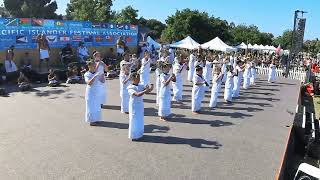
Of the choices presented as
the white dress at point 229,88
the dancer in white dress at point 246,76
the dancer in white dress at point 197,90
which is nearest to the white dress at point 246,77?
the dancer in white dress at point 246,76

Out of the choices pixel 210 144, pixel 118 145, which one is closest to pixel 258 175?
pixel 210 144

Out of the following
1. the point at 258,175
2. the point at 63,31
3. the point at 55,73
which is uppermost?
the point at 63,31

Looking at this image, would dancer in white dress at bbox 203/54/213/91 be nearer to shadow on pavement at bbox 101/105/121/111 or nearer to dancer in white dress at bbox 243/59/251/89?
dancer in white dress at bbox 243/59/251/89

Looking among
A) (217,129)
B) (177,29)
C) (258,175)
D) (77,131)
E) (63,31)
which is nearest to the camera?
(258,175)

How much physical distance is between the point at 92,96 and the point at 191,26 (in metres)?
41.9

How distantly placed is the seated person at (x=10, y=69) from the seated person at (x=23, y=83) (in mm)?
945

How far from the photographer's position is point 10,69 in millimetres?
16984

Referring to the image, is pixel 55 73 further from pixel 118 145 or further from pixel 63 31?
pixel 118 145

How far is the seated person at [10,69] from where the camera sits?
55.0ft

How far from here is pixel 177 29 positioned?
167ft

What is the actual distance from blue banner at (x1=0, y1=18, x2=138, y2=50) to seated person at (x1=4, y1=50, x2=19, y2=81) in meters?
0.69

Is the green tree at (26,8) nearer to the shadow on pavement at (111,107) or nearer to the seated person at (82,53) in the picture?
the seated person at (82,53)

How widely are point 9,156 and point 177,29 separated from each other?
145 feet

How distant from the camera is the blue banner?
700 inches
